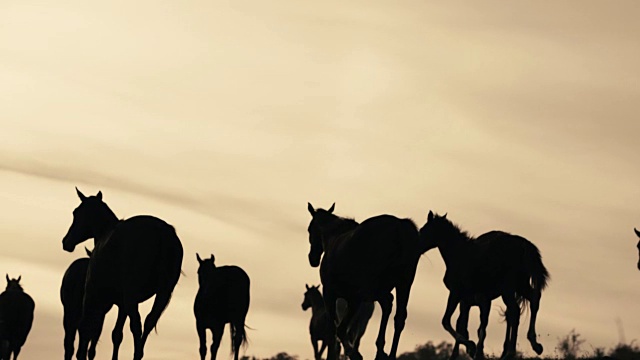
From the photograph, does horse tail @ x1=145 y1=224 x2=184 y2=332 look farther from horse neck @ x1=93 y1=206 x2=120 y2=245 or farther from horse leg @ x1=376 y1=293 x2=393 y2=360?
horse leg @ x1=376 y1=293 x2=393 y2=360

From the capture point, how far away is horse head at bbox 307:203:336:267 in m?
28.9

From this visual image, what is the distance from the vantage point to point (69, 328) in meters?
28.0

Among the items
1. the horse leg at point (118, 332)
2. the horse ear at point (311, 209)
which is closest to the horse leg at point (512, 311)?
the horse ear at point (311, 209)

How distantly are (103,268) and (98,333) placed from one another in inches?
71.3

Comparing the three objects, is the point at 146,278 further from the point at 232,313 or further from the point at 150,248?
the point at 232,313

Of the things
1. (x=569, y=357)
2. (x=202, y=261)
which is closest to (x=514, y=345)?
(x=569, y=357)

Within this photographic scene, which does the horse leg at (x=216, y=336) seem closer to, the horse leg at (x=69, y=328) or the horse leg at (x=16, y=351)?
the horse leg at (x=69, y=328)

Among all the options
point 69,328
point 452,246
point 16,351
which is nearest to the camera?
point 69,328

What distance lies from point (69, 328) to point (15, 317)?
9304 mm

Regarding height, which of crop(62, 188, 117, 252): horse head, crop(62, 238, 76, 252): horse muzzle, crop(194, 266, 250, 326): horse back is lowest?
crop(62, 238, 76, 252): horse muzzle

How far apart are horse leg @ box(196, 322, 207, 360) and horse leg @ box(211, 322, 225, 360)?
0.24 m

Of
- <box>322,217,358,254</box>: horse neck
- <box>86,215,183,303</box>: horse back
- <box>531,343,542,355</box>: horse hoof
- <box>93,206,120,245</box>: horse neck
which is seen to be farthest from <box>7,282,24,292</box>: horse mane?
<box>531,343,542,355</box>: horse hoof

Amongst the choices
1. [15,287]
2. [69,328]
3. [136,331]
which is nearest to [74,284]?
[69,328]

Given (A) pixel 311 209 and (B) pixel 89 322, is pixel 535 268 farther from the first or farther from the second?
(B) pixel 89 322
